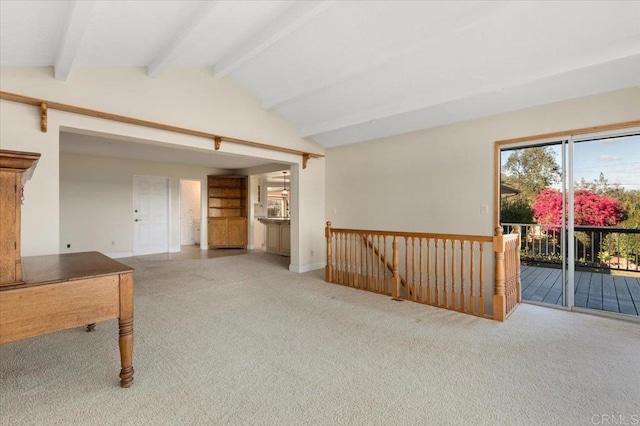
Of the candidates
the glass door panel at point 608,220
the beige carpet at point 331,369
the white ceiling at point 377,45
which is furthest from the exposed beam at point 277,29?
the glass door panel at point 608,220

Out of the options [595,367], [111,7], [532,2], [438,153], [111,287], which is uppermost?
[532,2]

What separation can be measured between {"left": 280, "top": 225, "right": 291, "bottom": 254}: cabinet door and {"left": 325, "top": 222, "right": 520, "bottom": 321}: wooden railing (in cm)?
266

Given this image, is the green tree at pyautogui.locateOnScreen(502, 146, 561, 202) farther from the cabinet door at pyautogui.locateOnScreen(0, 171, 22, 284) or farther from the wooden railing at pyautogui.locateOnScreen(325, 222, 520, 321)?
the cabinet door at pyautogui.locateOnScreen(0, 171, 22, 284)

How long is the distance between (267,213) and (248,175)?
1.56 m

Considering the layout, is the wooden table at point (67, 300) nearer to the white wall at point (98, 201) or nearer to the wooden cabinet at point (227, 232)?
the white wall at point (98, 201)

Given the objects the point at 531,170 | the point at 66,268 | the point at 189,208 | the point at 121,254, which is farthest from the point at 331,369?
the point at 189,208

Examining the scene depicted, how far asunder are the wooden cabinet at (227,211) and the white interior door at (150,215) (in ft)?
3.73

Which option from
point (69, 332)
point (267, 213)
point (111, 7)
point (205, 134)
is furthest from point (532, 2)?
point (267, 213)

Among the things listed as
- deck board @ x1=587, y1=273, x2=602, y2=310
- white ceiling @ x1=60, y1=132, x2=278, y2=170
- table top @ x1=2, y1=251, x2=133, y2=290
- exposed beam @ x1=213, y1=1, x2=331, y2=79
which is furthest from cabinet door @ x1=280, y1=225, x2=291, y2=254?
deck board @ x1=587, y1=273, x2=602, y2=310

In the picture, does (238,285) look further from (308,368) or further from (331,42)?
(331,42)

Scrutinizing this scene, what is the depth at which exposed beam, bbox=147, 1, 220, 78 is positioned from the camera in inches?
96.8

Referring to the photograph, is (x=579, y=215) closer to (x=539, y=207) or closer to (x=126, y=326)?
(x=539, y=207)

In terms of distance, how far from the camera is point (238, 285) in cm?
452

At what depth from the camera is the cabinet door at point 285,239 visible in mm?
7673
